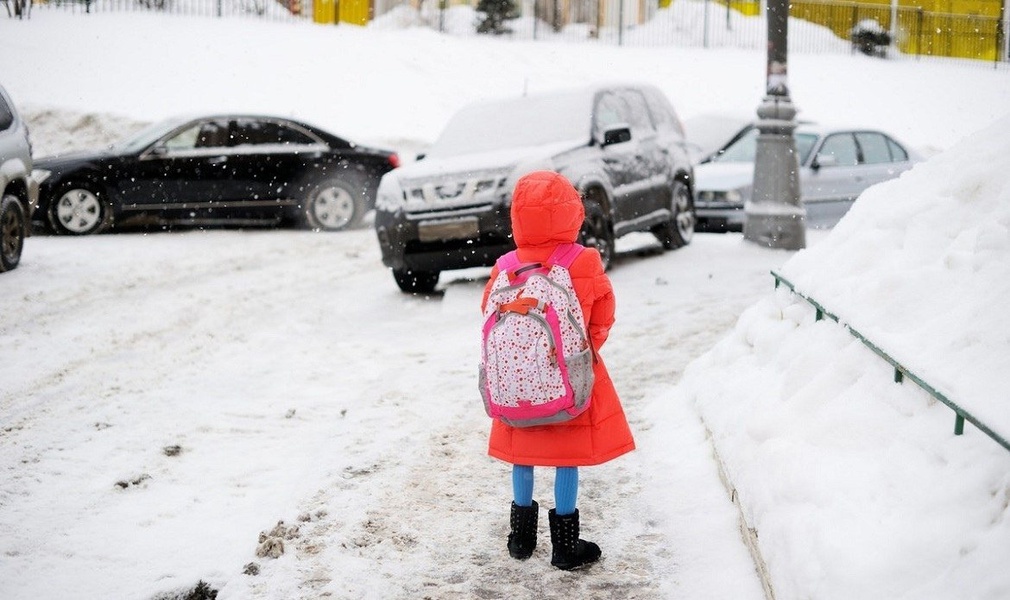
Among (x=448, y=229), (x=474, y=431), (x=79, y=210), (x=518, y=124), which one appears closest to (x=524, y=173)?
(x=448, y=229)

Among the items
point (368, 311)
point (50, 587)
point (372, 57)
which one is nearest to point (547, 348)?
point (50, 587)

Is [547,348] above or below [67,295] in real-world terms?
above

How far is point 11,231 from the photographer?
405 inches

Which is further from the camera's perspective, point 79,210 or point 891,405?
point 79,210

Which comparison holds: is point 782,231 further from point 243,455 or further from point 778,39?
point 243,455

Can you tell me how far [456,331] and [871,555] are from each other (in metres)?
5.50

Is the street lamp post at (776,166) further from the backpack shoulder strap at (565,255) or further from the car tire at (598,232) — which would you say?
the backpack shoulder strap at (565,255)

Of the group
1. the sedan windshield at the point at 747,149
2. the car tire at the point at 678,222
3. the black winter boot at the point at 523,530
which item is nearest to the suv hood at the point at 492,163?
the car tire at the point at 678,222

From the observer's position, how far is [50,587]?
387 cm

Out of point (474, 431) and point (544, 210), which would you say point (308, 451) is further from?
point (544, 210)

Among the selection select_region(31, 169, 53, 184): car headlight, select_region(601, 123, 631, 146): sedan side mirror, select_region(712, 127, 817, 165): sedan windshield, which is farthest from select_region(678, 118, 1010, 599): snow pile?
select_region(31, 169, 53, 184): car headlight

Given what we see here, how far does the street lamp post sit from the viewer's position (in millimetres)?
11531

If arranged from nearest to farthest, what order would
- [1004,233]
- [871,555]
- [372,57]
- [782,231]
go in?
[871,555] → [1004,233] → [782,231] → [372,57]

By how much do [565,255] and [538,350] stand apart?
0.37 metres
